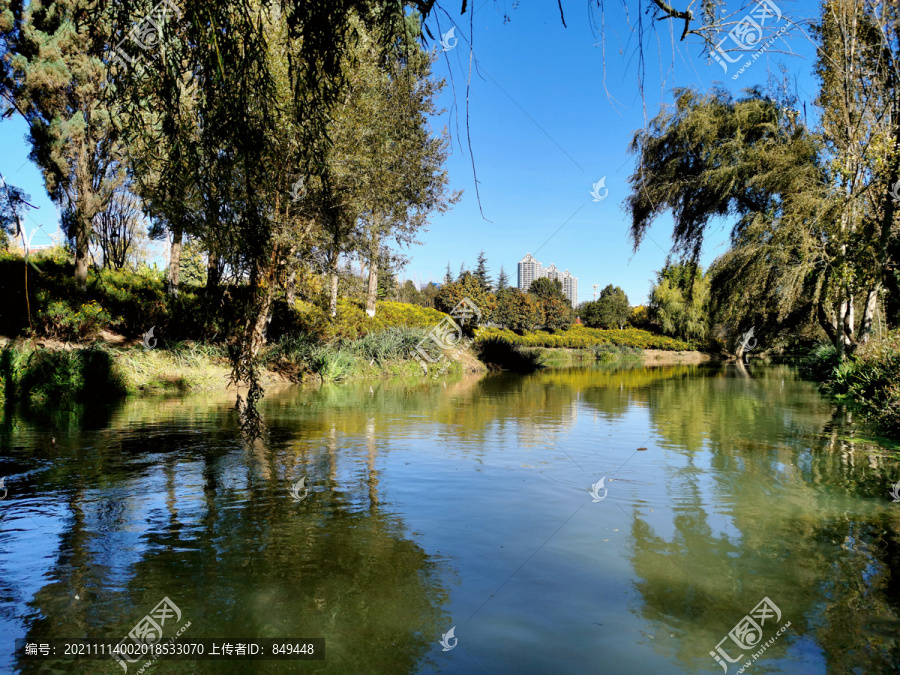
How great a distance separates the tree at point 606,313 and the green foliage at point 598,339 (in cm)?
371

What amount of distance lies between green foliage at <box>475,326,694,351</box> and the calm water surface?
28.4 m

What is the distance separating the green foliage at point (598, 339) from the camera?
38.7 meters

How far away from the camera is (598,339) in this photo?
1783 inches

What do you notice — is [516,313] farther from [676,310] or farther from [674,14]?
[674,14]

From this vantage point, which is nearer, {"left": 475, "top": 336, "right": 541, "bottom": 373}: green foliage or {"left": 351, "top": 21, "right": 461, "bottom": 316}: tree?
{"left": 351, "top": 21, "right": 461, "bottom": 316}: tree

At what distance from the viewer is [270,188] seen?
3459mm

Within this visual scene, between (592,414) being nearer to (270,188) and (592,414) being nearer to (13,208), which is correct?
(270,188)

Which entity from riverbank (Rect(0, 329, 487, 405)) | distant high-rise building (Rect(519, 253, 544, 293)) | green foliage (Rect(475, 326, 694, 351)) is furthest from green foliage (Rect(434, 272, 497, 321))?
distant high-rise building (Rect(519, 253, 544, 293))

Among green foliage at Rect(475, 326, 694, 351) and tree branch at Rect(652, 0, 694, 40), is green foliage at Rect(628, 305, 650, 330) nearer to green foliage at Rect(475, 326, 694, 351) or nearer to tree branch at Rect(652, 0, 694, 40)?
green foliage at Rect(475, 326, 694, 351)

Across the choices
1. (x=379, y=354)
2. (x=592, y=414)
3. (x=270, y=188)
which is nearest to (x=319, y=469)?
(x=270, y=188)

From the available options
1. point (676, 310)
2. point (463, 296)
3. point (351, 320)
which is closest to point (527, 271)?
point (676, 310)

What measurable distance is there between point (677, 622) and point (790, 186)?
1510 cm

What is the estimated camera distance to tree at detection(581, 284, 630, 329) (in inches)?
2093

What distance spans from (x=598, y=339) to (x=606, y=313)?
8624 millimetres
